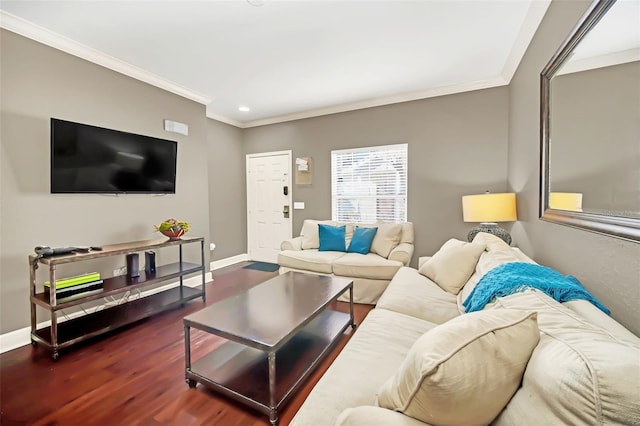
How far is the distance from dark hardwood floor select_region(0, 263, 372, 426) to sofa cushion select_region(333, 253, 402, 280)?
97 centimetres

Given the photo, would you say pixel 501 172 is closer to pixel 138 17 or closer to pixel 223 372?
pixel 223 372

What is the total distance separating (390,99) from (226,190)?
10.4ft

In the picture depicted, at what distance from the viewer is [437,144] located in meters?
3.82

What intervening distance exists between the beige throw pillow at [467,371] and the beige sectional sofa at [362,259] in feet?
7.35

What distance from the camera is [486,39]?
8.59 feet

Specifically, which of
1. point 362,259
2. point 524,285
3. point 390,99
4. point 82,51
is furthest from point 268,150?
point 524,285

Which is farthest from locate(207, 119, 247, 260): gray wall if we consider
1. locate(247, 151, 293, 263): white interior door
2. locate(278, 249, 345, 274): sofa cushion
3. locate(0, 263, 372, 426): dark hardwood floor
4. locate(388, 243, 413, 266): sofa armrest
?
locate(388, 243, 413, 266): sofa armrest

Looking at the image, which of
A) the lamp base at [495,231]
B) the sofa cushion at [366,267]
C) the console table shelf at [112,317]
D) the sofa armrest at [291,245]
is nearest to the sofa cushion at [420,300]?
the sofa cushion at [366,267]

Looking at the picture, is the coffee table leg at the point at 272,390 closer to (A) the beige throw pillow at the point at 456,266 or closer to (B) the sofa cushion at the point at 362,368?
(B) the sofa cushion at the point at 362,368

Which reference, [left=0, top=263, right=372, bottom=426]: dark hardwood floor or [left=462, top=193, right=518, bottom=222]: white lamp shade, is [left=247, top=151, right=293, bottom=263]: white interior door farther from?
[left=462, top=193, right=518, bottom=222]: white lamp shade

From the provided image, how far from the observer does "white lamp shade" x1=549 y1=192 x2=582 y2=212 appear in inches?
56.3

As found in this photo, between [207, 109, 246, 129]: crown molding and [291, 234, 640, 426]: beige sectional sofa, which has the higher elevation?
[207, 109, 246, 129]: crown molding

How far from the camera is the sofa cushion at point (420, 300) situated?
1749 millimetres

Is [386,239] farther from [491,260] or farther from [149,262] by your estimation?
[149,262]
